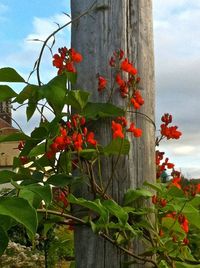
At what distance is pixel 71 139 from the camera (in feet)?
6.28

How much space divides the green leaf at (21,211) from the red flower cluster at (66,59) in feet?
2.55

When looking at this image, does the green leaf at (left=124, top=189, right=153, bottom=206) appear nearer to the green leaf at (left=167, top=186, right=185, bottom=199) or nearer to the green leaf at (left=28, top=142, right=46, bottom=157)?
the green leaf at (left=167, top=186, right=185, bottom=199)

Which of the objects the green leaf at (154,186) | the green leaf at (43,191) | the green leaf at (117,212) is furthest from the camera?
the green leaf at (154,186)

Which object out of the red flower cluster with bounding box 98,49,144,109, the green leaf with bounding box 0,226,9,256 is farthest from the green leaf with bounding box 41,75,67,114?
the green leaf with bounding box 0,226,9,256

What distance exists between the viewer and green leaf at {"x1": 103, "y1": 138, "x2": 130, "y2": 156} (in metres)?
1.98

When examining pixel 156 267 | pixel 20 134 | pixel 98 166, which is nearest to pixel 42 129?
pixel 20 134

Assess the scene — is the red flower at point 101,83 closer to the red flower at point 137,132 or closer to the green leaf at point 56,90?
the red flower at point 137,132

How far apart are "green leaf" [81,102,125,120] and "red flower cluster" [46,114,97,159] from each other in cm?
5

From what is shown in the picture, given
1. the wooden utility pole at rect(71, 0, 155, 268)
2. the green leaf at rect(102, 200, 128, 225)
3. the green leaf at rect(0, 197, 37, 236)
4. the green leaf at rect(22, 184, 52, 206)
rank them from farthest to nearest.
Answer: the wooden utility pole at rect(71, 0, 155, 268)
the green leaf at rect(102, 200, 128, 225)
the green leaf at rect(22, 184, 52, 206)
the green leaf at rect(0, 197, 37, 236)

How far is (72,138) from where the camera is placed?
192cm

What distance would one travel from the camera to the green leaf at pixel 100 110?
207cm

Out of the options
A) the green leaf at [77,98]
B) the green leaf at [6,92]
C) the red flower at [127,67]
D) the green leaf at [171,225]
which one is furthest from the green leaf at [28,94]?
the green leaf at [171,225]

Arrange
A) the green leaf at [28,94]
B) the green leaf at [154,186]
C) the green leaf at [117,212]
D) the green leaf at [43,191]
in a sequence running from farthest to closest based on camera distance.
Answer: the green leaf at [154,186] < the green leaf at [28,94] < the green leaf at [117,212] < the green leaf at [43,191]

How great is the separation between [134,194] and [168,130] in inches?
11.7
